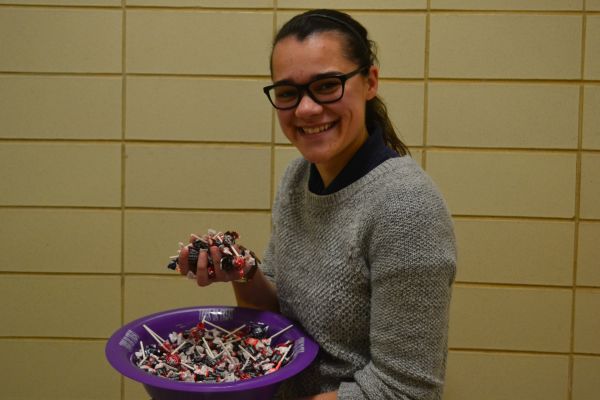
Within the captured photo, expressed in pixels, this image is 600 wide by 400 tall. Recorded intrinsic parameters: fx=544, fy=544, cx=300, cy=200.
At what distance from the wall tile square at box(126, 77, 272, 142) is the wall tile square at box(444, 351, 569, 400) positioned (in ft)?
2.99

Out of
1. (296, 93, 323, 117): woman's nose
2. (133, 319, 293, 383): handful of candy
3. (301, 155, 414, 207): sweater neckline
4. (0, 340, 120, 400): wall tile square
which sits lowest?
(0, 340, 120, 400): wall tile square

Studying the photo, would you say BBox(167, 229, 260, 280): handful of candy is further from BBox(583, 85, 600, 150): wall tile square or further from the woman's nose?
BBox(583, 85, 600, 150): wall tile square

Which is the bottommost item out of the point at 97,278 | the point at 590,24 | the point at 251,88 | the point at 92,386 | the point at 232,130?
the point at 92,386

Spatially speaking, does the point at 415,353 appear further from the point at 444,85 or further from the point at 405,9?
the point at 405,9

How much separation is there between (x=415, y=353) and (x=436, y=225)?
18 centimetres

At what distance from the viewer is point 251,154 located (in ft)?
5.32

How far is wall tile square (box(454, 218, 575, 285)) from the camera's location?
161 cm

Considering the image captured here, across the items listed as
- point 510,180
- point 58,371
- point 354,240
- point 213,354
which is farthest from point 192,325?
point 510,180

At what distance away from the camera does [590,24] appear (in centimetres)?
156

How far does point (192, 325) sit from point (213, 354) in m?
0.12

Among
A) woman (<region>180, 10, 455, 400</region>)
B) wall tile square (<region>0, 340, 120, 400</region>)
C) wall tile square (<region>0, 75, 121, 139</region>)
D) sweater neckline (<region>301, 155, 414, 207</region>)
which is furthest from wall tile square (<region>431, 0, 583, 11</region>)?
wall tile square (<region>0, 340, 120, 400</region>)

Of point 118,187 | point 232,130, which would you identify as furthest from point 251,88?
point 118,187

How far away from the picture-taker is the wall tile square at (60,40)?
160 centimetres

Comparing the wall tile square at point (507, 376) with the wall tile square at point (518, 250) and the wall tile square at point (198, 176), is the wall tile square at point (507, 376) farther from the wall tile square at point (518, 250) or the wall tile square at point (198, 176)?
the wall tile square at point (198, 176)
